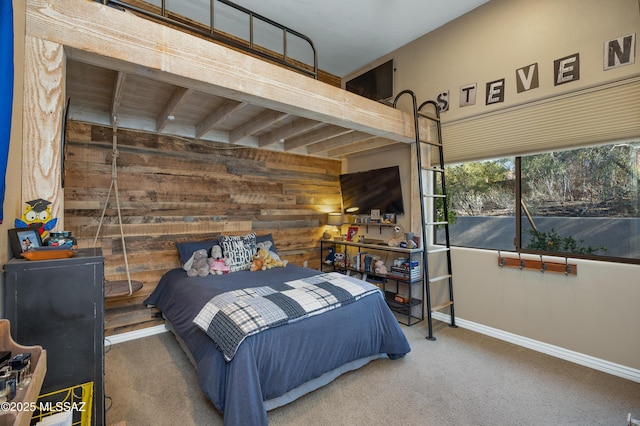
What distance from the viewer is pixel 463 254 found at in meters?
3.42

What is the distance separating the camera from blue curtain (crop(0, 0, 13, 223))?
1025 mm

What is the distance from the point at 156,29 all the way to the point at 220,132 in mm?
2098

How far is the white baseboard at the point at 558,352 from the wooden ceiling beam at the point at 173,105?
3578 millimetres

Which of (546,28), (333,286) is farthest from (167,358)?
(546,28)

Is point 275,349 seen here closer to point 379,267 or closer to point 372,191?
point 379,267

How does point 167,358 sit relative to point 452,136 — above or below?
below

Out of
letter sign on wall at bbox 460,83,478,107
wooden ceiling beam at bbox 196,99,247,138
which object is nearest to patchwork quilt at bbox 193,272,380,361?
wooden ceiling beam at bbox 196,99,247,138

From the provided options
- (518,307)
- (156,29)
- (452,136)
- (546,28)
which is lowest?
(518,307)

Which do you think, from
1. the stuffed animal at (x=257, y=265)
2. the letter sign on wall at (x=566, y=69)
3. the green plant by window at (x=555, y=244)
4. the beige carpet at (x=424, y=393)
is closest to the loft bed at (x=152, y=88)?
the beige carpet at (x=424, y=393)

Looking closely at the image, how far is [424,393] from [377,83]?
3710 millimetres

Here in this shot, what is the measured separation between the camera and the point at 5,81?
3.45 ft

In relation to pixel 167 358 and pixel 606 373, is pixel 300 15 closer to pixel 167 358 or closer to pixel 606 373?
pixel 167 358

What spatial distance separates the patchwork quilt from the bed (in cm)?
5

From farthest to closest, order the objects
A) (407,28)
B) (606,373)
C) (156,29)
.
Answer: (407,28)
(606,373)
(156,29)
